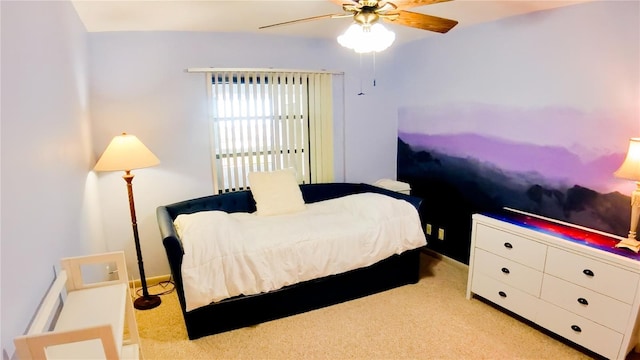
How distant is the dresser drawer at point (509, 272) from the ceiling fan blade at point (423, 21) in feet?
5.62

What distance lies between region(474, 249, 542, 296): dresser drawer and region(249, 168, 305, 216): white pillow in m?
1.60

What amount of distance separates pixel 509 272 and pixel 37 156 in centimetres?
292

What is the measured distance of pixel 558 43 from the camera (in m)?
2.60

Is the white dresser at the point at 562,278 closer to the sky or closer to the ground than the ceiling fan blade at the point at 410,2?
closer to the ground

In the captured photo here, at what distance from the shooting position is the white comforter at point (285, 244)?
92.9 inches

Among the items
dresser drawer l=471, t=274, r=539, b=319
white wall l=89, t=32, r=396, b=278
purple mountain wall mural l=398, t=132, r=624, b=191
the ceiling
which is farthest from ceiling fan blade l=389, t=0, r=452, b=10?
dresser drawer l=471, t=274, r=539, b=319

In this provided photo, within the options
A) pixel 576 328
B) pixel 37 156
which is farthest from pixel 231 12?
pixel 576 328

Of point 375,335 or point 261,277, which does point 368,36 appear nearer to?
point 261,277

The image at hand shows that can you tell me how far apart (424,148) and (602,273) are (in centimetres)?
199

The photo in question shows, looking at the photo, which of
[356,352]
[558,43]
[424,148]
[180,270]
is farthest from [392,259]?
[558,43]

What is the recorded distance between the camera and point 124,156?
265 cm

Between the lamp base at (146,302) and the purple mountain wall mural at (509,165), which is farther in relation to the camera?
the lamp base at (146,302)

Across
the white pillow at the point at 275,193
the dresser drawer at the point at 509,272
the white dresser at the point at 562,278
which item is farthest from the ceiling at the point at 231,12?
the dresser drawer at the point at 509,272

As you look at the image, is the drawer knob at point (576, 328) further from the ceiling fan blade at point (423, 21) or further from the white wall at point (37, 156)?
the white wall at point (37, 156)
